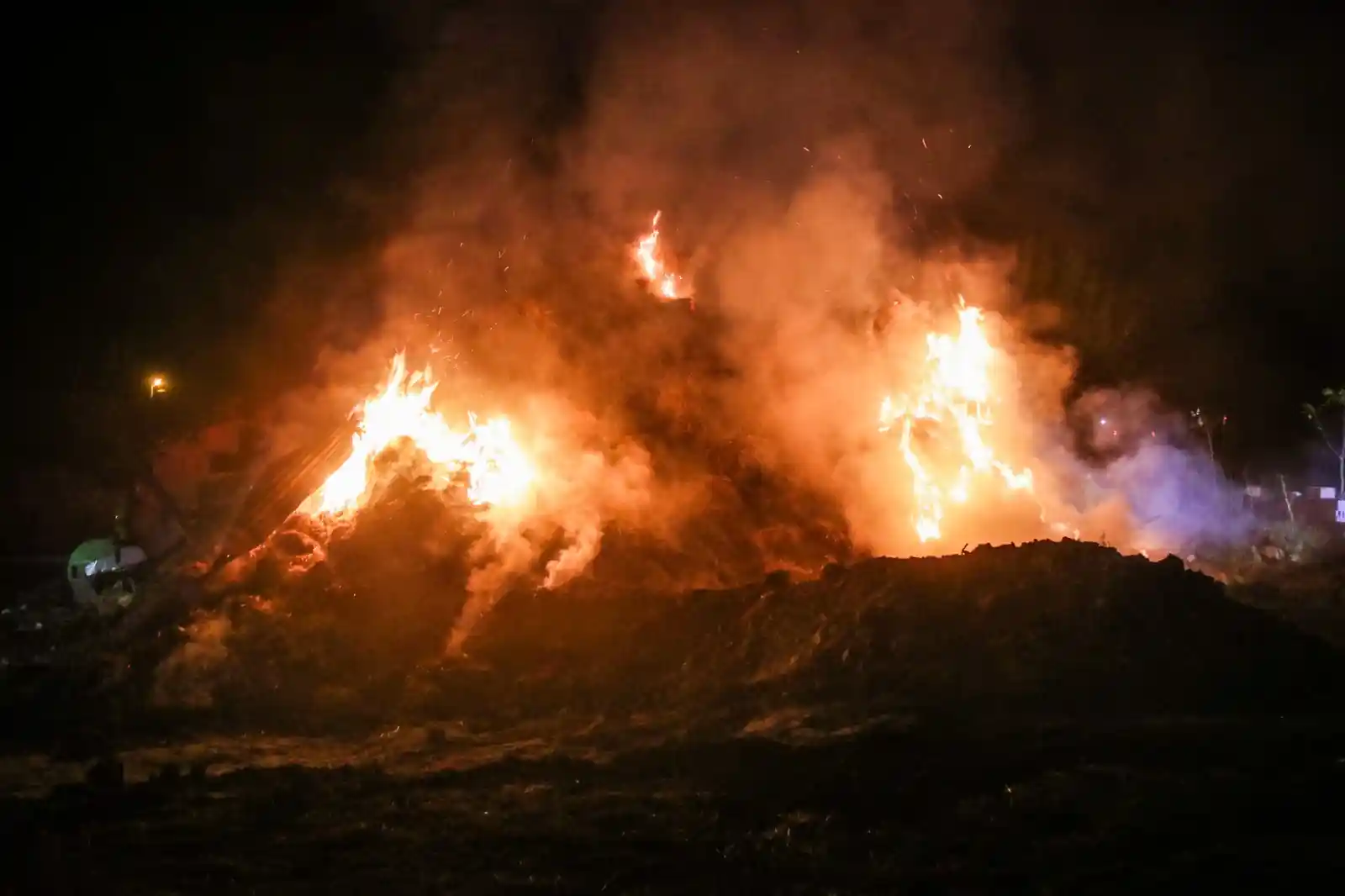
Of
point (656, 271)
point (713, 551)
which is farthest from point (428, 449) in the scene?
point (656, 271)

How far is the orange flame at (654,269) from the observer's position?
70.0 feet

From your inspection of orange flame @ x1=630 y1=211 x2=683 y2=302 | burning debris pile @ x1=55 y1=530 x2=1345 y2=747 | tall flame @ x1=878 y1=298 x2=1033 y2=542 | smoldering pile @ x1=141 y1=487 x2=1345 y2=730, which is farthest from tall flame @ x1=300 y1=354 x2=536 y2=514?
tall flame @ x1=878 y1=298 x2=1033 y2=542

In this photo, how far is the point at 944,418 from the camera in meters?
21.6

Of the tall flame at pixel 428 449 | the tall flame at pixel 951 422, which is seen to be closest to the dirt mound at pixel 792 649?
the tall flame at pixel 428 449

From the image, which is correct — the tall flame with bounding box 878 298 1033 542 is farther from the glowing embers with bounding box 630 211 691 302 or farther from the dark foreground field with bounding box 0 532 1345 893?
the dark foreground field with bounding box 0 532 1345 893

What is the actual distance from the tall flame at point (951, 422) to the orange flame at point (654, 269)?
4.47 m

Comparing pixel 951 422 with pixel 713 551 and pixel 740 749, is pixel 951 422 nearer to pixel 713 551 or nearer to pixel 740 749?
pixel 713 551

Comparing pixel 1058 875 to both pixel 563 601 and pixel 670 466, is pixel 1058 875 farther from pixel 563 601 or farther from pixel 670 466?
pixel 670 466

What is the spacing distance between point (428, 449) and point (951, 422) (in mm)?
9704

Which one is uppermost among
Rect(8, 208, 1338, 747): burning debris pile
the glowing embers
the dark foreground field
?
the glowing embers

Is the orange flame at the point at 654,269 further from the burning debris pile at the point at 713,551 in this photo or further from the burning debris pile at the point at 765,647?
the burning debris pile at the point at 765,647

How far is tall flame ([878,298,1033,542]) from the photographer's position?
2095 cm

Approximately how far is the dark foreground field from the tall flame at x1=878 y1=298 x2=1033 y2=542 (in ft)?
21.4

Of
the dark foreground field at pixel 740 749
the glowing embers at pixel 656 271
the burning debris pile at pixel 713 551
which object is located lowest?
the dark foreground field at pixel 740 749
